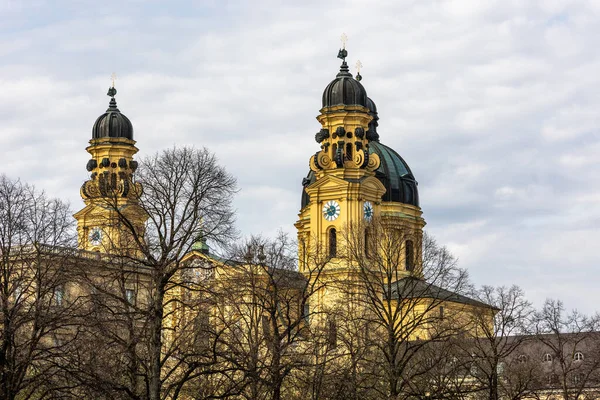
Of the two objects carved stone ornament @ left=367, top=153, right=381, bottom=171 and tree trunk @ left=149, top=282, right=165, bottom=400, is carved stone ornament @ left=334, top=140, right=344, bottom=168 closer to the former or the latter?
carved stone ornament @ left=367, top=153, right=381, bottom=171

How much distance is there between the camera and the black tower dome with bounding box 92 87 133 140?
12962cm

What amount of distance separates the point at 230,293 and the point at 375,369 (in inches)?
627

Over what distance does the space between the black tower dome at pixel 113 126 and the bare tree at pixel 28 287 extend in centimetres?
7041

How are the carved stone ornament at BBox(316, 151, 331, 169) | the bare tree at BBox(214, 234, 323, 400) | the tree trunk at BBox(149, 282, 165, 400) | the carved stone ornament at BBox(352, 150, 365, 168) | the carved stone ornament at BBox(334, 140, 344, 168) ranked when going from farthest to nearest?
the carved stone ornament at BBox(316, 151, 331, 169) < the carved stone ornament at BBox(352, 150, 365, 168) < the carved stone ornament at BBox(334, 140, 344, 168) < the bare tree at BBox(214, 234, 323, 400) < the tree trunk at BBox(149, 282, 165, 400)

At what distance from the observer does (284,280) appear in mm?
68312

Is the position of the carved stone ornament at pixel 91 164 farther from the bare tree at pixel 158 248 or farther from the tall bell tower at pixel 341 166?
the bare tree at pixel 158 248

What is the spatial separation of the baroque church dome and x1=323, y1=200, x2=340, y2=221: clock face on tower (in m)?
11.5

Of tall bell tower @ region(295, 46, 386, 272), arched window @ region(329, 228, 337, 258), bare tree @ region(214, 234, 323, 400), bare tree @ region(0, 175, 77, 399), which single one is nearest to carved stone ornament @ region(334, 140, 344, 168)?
tall bell tower @ region(295, 46, 386, 272)

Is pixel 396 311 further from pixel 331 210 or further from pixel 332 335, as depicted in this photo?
pixel 331 210

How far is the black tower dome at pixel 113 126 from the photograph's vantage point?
130 m

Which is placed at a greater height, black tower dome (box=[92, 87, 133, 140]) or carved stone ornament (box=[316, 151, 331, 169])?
black tower dome (box=[92, 87, 133, 140])

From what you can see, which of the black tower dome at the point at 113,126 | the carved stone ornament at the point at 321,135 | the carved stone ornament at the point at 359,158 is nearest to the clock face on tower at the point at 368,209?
the carved stone ornament at the point at 359,158

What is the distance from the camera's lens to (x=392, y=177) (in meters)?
127

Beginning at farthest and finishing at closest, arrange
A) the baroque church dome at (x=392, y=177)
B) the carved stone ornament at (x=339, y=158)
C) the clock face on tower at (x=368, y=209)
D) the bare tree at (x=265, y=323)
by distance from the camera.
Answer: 1. the baroque church dome at (x=392, y=177)
2. the carved stone ornament at (x=339, y=158)
3. the clock face on tower at (x=368, y=209)
4. the bare tree at (x=265, y=323)
